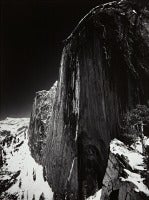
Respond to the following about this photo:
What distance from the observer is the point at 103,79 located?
34.5m

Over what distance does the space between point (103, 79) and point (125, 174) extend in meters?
16.5

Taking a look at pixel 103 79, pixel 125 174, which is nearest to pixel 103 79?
pixel 103 79

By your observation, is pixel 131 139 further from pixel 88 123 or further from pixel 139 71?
pixel 139 71

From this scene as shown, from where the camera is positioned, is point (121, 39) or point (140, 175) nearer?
point (140, 175)

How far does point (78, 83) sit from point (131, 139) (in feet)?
44.5

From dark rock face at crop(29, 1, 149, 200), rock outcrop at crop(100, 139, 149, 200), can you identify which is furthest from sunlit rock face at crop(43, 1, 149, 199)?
rock outcrop at crop(100, 139, 149, 200)

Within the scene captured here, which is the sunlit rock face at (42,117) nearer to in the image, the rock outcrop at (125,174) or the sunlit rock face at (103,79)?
the sunlit rock face at (103,79)

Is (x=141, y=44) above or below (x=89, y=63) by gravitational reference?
above

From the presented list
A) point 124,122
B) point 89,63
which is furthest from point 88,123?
point 89,63

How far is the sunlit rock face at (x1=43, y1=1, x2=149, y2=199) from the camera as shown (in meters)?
34.1

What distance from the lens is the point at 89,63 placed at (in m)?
35.6

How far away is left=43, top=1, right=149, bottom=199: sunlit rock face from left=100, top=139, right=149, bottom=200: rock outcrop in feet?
14.6

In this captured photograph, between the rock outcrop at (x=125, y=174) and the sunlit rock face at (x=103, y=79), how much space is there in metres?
4.45

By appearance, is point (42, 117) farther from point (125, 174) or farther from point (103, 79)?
point (125, 174)
